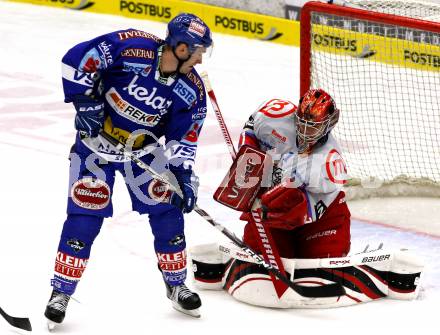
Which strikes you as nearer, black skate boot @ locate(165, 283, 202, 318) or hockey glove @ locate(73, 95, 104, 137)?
hockey glove @ locate(73, 95, 104, 137)

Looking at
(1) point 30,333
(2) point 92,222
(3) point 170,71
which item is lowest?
(1) point 30,333

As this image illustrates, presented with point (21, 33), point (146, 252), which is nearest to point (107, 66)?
point (146, 252)

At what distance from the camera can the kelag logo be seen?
369 inches

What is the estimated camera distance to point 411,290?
4281mm

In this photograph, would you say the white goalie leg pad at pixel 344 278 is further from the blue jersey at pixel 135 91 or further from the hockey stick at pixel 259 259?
the blue jersey at pixel 135 91

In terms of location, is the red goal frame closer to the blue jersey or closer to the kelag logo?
the blue jersey

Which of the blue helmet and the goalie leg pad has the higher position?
the blue helmet

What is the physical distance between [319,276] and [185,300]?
0.53 meters

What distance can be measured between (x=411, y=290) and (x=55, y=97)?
4091 millimetres

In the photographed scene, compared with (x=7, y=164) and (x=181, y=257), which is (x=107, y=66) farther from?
(x=7, y=164)

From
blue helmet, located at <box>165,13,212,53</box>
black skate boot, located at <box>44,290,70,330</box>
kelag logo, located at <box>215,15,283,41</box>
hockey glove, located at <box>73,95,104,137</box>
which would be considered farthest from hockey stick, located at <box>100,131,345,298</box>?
kelag logo, located at <box>215,15,283,41</box>

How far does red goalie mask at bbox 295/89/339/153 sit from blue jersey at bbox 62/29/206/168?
15.6 inches

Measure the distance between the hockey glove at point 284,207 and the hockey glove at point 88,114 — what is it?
74cm

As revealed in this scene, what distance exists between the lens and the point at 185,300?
13.4 feet
